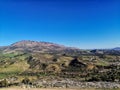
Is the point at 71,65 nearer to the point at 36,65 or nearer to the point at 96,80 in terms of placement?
the point at 36,65

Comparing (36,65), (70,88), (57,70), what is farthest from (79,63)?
(70,88)

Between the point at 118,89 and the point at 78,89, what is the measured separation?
44.0ft

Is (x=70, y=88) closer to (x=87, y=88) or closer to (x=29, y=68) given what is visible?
(x=87, y=88)

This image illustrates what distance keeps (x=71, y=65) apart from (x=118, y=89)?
82114 millimetres

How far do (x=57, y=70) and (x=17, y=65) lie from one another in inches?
1265

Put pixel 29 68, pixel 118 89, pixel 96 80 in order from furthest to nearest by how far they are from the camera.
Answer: pixel 29 68
pixel 96 80
pixel 118 89

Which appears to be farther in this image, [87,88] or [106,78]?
[106,78]

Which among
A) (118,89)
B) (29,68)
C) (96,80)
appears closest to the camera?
(118,89)

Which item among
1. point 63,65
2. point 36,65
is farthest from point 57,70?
point 36,65

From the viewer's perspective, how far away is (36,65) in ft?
515

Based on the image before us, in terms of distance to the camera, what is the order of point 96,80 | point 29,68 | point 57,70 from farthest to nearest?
point 29,68
point 57,70
point 96,80

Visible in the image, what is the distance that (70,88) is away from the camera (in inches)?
2972

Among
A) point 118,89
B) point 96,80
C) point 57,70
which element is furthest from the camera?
point 57,70

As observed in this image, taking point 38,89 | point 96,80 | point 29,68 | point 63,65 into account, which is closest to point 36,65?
A: point 29,68
